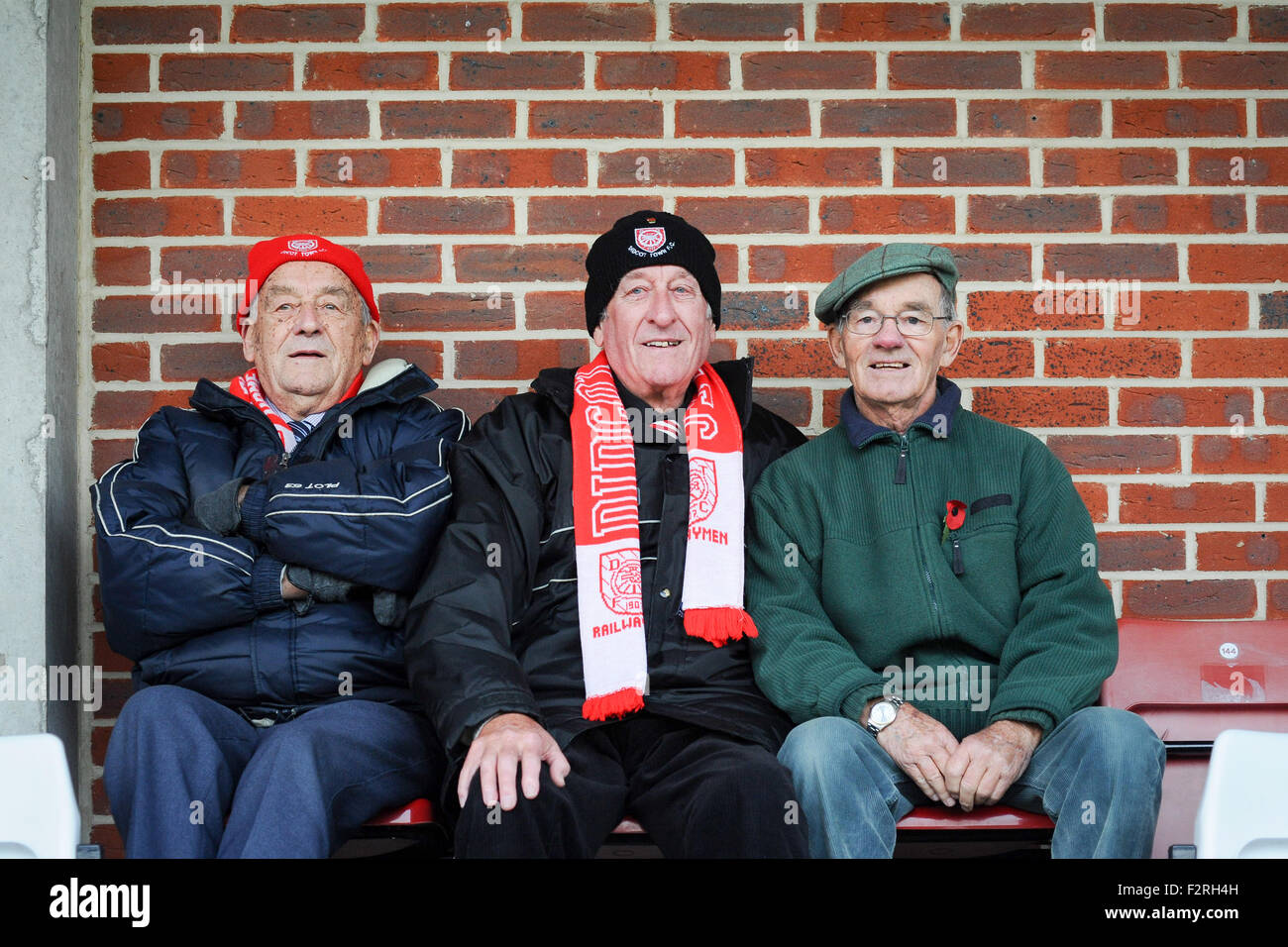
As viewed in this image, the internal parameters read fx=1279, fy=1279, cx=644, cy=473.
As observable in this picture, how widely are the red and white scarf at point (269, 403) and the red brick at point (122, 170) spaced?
715mm

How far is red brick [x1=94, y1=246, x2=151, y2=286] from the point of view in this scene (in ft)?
11.2

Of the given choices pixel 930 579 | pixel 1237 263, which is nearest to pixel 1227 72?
pixel 1237 263

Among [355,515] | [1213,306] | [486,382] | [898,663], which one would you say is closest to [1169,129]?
[1213,306]

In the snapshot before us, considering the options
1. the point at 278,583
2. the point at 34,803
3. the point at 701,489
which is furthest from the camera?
the point at 701,489

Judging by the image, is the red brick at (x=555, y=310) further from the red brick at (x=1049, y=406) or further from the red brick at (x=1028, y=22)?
the red brick at (x=1028, y=22)

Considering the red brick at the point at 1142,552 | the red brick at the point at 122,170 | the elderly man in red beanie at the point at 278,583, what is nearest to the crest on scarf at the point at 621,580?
the elderly man in red beanie at the point at 278,583

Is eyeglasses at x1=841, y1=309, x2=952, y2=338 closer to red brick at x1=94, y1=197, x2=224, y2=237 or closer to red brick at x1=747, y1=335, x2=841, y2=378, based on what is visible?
red brick at x1=747, y1=335, x2=841, y2=378

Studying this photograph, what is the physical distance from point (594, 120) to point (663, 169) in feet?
0.75

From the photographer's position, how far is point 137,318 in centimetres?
342

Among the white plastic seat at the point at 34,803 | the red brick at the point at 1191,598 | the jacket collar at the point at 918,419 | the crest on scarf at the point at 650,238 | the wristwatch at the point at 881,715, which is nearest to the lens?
the white plastic seat at the point at 34,803

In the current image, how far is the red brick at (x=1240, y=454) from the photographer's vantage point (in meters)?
3.41

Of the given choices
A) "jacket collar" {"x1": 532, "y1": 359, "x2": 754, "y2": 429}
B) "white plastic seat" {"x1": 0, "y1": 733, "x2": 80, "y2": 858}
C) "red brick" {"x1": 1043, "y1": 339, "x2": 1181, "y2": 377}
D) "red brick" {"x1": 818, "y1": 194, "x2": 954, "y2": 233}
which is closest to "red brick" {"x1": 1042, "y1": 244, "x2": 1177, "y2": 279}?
"red brick" {"x1": 1043, "y1": 339, "x2": 1181, "y2": 377}

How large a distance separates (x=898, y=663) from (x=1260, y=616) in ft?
4.13

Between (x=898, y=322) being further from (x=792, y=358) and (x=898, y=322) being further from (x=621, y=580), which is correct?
(x=621, y=580)
